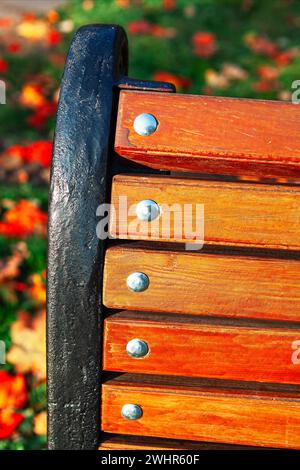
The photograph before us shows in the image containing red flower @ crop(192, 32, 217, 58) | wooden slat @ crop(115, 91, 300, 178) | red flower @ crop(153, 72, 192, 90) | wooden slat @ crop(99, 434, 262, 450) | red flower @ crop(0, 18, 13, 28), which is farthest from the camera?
red flower @ crop(0, 18, 13, 28)

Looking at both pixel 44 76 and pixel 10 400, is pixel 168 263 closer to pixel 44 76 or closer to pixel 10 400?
pixel 10 400

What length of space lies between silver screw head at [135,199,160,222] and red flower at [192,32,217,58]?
14.8 feet

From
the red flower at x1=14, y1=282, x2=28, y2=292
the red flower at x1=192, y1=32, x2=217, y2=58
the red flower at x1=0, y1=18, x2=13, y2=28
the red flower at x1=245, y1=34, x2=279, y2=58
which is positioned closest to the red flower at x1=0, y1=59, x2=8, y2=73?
the red flower at x1=0, y1=18, x2=13, y2=28

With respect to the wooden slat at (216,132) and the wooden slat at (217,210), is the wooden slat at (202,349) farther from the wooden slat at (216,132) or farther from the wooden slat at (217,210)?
the wooden slat at (216,132)

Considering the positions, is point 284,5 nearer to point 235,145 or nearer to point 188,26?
point 188,26

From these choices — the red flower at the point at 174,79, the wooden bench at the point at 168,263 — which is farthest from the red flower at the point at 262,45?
the wooden bench at the point at 168,263

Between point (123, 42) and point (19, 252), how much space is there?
1667 millimetres

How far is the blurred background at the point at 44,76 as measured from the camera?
8.59 ft

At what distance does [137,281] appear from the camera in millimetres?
1585

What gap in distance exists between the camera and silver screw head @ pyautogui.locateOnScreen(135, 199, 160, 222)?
1.53 m

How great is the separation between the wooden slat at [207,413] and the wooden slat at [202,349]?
0.15 feet

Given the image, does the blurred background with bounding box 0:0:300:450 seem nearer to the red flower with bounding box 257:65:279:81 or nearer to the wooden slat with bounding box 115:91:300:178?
the red flower with bounding box 257:65:279:81

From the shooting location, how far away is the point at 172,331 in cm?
163
